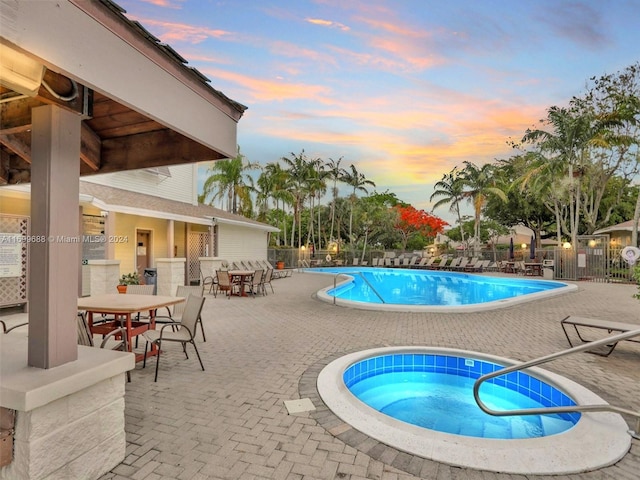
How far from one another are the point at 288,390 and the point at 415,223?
3408 cm

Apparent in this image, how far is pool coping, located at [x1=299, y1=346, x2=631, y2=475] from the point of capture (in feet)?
8.85

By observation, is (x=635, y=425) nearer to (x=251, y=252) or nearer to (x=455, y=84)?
(x=455, y=84)

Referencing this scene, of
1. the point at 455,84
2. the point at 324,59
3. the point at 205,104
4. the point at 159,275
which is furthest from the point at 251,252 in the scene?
the point at 205,104

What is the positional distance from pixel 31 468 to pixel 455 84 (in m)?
18.5

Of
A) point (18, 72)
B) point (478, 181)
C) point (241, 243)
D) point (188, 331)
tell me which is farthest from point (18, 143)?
point (478, 181)

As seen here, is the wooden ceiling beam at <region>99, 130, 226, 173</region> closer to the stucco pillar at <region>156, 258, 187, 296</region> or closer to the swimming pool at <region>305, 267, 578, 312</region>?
the swimming pool at <region>305, 267, 578, 312</region>

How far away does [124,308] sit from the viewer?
Answer: 469 centimetres

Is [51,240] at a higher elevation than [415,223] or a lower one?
lower

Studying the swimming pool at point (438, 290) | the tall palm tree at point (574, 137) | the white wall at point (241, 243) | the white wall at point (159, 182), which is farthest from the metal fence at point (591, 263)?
the white wall at point (159, 182)

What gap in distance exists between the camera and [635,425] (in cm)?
327

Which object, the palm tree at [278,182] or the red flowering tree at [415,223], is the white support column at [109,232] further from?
the red flowering tree at [415,223]

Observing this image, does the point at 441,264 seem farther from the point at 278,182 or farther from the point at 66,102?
the point at 66,102

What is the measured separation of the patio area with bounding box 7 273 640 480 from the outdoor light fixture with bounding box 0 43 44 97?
2668 millimetres

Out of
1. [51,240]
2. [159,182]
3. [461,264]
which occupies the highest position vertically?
[159,182]
